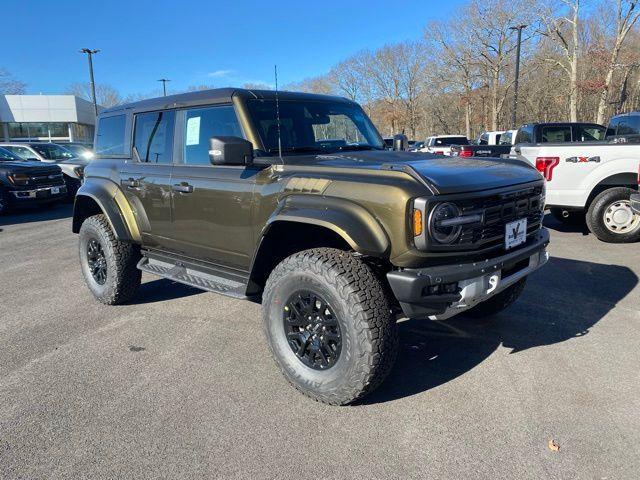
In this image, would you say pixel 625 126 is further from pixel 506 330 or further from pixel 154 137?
pixel 154 137

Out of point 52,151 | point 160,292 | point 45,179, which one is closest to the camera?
point 160,292

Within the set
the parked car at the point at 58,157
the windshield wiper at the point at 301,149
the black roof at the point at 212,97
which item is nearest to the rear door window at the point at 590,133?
the black roof at the point at 212,97

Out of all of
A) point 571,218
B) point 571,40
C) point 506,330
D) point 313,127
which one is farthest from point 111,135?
point 571,40

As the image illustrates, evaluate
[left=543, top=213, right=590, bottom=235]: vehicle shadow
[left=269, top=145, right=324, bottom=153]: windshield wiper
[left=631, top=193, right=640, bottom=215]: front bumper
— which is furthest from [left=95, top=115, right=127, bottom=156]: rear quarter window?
[left=543, top=213, right=590, bottom=235]: vehicle shadow

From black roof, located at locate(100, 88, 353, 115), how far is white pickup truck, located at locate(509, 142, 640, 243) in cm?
430

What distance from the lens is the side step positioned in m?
3.66

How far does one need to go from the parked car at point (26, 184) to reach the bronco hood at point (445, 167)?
11.2 meters

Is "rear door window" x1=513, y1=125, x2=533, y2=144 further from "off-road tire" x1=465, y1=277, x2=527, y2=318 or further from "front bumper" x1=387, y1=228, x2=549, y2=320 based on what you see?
"front bumper" x1=387, y1=228, x2=549, y2=320

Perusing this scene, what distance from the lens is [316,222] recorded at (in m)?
2.89

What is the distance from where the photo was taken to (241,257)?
11.9 ft

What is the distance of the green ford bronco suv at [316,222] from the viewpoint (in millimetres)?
2729

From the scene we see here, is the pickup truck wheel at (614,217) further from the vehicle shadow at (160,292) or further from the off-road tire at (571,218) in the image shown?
the vehicle shadow at (160,292)

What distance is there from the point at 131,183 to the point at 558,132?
9.26 metres

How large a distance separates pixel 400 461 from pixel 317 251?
4.21 feet
